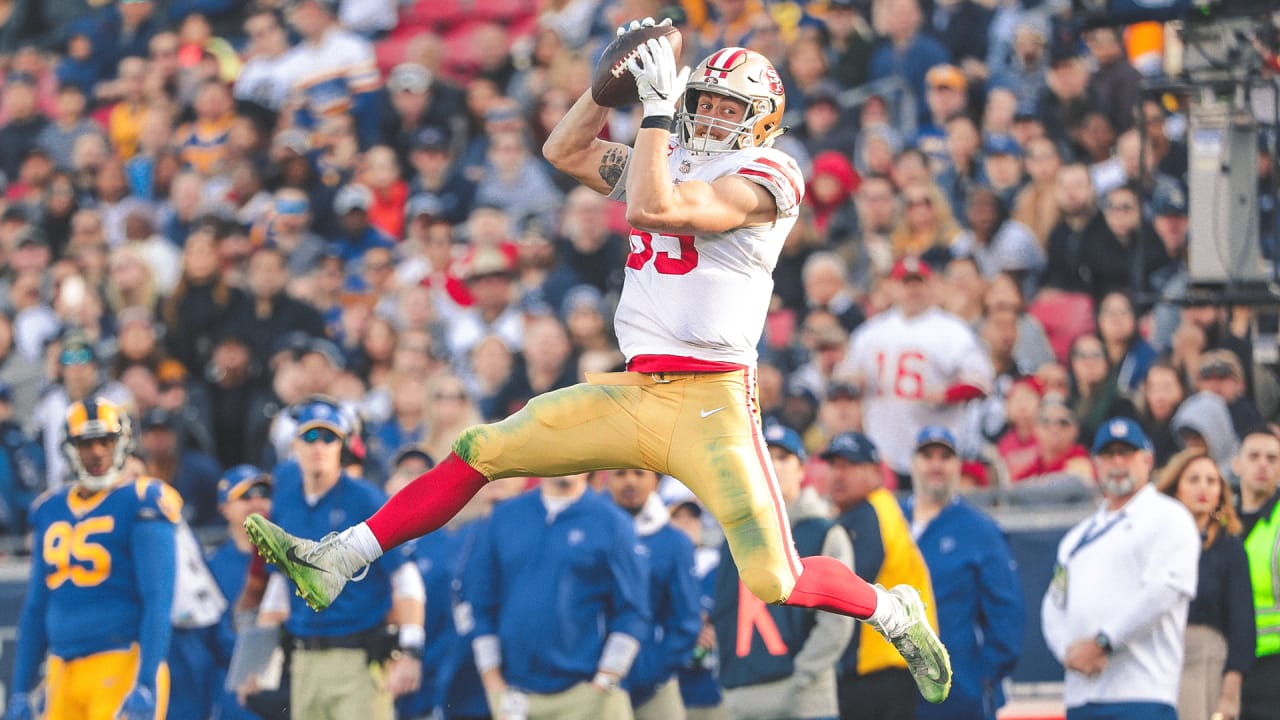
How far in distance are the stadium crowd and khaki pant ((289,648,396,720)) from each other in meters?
0.16

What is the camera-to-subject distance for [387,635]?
985 cm

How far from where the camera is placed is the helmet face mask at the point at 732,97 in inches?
286

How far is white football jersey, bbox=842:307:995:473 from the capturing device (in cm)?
1213

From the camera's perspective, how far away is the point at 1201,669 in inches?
386

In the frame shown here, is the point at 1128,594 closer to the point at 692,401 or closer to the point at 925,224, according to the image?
the point at 692,401

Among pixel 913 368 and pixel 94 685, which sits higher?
pixel 913 368

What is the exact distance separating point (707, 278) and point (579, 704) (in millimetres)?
3297

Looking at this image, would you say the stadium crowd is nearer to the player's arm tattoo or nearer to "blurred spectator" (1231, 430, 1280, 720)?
"blurred spectator" (1231, 430, 1280, 720)

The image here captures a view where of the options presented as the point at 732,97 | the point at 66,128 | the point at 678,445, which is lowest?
the point at 678,445

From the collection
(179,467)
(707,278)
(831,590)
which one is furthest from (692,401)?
(179,467)

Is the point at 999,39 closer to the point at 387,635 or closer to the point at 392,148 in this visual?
the point at 392,148

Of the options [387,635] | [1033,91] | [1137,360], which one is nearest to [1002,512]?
[1137,360]

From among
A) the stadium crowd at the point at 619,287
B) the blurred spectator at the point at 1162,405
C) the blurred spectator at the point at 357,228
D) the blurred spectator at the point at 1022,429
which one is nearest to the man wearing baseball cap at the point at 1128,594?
the stadium crowd at the point at 619,287

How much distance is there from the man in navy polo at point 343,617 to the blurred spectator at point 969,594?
7.84ft
